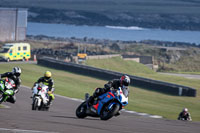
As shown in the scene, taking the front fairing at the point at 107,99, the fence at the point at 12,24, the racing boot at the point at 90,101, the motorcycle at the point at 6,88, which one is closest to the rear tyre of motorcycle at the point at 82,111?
→ the racing boot at the point at 90,101

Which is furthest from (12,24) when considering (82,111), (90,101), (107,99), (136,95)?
(107,99)

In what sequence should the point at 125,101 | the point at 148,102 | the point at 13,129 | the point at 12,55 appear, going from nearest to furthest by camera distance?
the point at 13,129 → the point at 125,101 → the point at 148,102 → the point at 12,55

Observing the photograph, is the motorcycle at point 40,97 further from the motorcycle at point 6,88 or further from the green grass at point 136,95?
the green grass at point 136,95

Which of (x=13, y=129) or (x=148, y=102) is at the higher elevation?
(x=13, y=129)

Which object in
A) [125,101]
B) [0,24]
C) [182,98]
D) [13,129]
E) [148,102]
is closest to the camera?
[13,129]

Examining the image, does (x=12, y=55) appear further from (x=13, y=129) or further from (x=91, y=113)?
(x=13, y=129)

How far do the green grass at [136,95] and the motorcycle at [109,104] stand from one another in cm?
1113

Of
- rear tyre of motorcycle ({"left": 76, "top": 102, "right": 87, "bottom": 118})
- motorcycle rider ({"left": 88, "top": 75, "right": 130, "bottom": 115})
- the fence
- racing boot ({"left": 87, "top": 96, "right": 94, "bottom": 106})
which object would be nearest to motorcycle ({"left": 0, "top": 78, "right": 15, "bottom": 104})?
rear tyre of motorcycle ({"left": 76, "top": 102, "right": 87, "bottom": 118})

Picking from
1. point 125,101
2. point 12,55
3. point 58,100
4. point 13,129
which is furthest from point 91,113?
point 12,55

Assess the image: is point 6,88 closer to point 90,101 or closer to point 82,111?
point 82,111

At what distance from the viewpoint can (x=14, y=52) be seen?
5212 centimetres

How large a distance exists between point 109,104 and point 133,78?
25.4m

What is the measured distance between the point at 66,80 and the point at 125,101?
26256 mm

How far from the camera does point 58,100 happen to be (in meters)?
25.0
